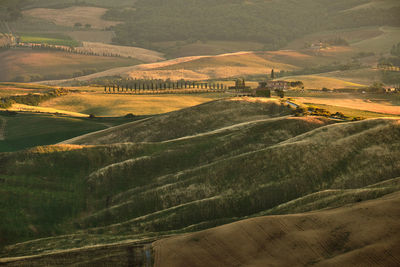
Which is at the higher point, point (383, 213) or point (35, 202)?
point (383, 213)

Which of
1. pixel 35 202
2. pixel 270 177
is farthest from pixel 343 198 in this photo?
pixel 35 202

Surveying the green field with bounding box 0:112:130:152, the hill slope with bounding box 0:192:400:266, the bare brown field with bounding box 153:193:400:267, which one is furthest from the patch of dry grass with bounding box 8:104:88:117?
the bare brown field with bounding box 153:193:400:267

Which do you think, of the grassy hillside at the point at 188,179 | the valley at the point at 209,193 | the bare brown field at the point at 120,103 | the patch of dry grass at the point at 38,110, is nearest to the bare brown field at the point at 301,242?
the valley at the point at 209,193

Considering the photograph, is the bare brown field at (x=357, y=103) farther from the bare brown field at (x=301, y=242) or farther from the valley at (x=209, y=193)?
the bare brown field at (x=301, y=242)

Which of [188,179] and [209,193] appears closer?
[209,193]

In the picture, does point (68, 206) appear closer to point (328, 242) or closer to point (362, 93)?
point (328, 242)

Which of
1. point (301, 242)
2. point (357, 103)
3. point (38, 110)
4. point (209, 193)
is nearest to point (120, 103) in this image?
point (38, 110)

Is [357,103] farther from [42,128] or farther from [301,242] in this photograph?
[301,242]
